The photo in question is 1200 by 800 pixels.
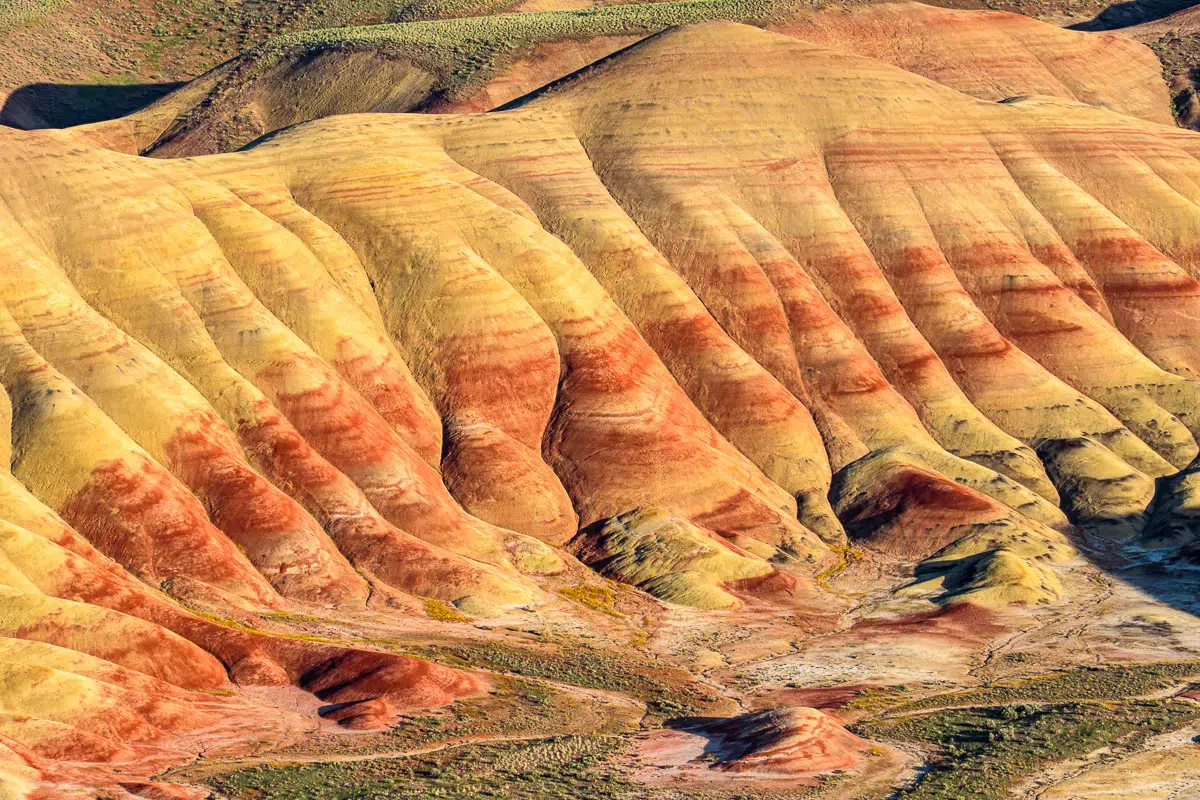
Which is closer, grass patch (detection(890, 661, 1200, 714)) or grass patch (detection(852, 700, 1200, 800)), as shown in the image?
grass patch (detection(852, 700, 1200, 800))

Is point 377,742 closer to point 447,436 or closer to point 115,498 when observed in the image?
point 115,498

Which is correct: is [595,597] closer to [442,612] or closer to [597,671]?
[442,612]

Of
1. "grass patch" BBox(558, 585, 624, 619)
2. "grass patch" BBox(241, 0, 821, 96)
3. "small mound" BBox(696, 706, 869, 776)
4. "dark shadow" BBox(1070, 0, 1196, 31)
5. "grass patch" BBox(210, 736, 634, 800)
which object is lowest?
"grass patch" BBox(558, 585, 624, 619)

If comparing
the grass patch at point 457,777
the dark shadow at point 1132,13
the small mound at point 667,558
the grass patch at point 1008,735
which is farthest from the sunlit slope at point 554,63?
the grass patch at point 457,777

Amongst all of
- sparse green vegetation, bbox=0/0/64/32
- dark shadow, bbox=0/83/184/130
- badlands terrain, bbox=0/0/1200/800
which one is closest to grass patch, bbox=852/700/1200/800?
badlands terrain, bbox=0/0/1200/800

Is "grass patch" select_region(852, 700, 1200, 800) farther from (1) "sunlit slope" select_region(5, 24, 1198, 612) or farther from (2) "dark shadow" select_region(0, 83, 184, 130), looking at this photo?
(2) "dark shadow" select_region(0, 83, 184, 130)

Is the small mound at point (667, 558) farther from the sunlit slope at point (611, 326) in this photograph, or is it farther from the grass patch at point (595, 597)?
the grass patch at point (595, 597)

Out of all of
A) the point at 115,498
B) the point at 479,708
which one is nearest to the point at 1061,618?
the point at 479,708
